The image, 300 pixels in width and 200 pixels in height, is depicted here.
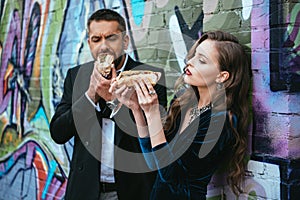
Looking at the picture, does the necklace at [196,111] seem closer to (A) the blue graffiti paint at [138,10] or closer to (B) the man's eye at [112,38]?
(B) the man's eye at [112,38]

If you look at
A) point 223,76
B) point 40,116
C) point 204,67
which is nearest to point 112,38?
point 204,67

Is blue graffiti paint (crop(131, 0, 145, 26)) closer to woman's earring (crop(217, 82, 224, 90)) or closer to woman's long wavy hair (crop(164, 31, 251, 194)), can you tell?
woman's long wavy hair (crop(164, 31, 251, 194))

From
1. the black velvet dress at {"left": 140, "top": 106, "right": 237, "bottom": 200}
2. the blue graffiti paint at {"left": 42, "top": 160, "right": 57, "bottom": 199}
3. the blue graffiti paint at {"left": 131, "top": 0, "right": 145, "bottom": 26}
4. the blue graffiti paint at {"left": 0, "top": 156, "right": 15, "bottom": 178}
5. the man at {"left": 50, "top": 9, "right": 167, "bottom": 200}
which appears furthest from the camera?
the blue graffiti paint at {"left": 0, "top": 156, "right": 15, "bottom": 178}

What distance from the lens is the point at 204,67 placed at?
2.44 metres

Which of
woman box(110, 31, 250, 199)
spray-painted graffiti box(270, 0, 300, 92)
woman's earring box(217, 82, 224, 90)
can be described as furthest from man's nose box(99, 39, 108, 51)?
spray-painted graffiti box(270, 0, 300, 92)

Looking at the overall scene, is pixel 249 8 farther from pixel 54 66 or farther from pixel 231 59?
pixel 54 66

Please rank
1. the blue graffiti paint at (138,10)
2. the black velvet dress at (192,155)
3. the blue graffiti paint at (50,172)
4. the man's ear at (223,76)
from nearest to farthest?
the black velvet dress at (192,155) < the man's ear at (223,76) < the blue graffiti paint at (138,10) < the blue graffiti paint at (50,172)

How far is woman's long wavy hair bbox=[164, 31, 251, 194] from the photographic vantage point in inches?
94.7

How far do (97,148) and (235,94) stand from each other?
881mm

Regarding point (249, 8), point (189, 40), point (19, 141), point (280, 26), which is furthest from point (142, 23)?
point (19, 141)

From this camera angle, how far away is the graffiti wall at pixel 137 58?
7.89ft

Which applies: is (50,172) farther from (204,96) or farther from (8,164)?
(204,96)

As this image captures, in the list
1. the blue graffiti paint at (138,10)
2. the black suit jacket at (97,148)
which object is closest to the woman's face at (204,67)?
the black suit jacket at (97,148)

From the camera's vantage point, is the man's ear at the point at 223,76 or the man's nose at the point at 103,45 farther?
the man's nose at the point at 103,45
